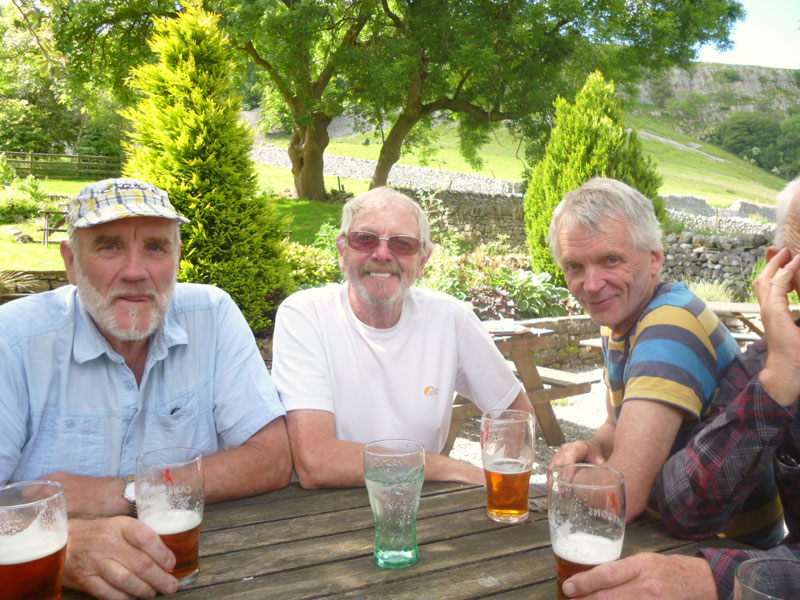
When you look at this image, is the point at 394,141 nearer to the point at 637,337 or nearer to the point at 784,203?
the point at 637,337

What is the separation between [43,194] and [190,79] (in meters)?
13.0

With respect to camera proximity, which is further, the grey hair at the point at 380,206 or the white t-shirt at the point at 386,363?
the grey hair at the point at 380,206

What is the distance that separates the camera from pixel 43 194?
17.0 metres

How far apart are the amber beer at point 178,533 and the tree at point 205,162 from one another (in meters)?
5.12

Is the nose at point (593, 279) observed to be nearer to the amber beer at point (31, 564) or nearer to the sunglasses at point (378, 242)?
the sunglasses at point (378, 242)

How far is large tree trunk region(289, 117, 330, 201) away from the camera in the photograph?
1881 centimetres

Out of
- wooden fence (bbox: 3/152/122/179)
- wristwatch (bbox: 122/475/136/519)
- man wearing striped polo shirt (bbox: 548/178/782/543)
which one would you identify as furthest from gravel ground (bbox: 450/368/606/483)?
wooden fence (bbox: 3/152/122/179)

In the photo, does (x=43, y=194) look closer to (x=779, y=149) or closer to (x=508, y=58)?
(x=508, y=58)

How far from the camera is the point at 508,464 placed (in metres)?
1.56

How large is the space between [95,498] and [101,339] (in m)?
0.57

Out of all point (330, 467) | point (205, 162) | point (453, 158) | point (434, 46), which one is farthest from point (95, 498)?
point (453, 158)

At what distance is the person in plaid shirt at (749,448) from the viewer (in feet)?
4.15

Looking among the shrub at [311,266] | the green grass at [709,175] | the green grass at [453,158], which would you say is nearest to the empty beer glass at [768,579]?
the shrub at [311,266]

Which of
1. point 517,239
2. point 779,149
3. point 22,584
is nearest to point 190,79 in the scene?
point 22,584
